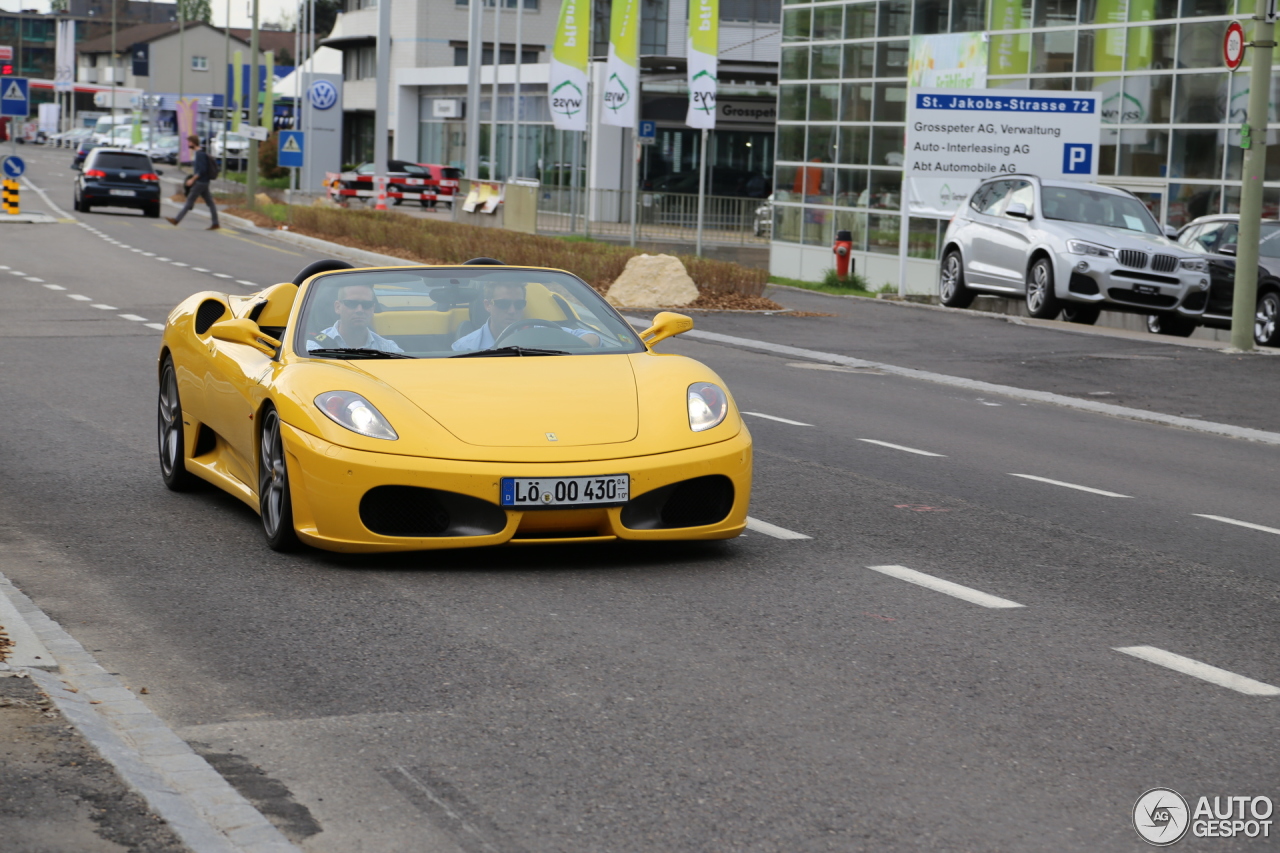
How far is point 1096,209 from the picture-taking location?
24.6 meters

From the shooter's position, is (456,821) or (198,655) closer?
(456,821)

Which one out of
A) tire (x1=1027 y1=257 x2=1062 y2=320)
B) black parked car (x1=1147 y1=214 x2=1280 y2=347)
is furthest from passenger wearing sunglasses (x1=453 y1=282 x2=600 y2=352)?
tire (x1=1027 y1=257 x2=1062 y2=320)

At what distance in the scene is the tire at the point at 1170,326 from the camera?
24203 millimetres

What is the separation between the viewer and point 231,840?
13.2 feet

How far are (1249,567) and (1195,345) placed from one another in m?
13.8

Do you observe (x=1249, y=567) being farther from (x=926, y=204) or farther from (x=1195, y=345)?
(x=926, y=204)

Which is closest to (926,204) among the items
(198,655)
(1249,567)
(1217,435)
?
(1217,435)

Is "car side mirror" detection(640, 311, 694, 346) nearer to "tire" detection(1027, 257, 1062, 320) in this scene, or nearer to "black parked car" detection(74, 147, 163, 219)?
"tire" detection(1027, 257, 1062, 320)

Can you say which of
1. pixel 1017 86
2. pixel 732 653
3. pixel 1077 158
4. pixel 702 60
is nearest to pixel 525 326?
pixel 732 653

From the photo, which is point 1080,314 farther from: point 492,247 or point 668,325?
point 668,325

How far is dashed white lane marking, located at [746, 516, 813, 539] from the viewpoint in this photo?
8180 millimetres

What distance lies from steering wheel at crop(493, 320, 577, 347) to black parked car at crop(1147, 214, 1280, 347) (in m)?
14.3

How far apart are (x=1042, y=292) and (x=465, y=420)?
18.1 meters

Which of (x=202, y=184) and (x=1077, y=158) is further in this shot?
(x=202, y=184)
